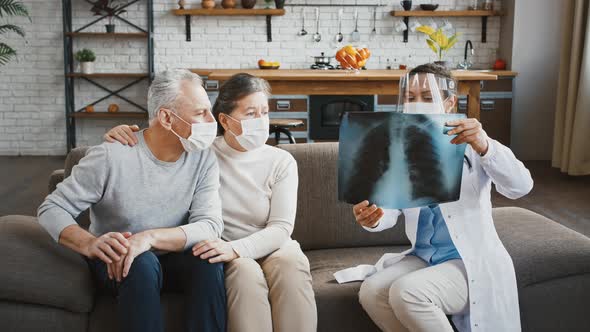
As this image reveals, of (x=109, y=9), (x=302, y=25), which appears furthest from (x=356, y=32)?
(x=109, y=9)

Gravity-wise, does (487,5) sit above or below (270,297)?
above

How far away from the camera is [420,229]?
7.27 feet

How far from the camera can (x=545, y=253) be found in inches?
90.8

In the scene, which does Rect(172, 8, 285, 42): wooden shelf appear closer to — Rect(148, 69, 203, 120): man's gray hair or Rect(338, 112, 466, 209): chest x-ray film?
→ Rect(148, 69, 203, 120): man's gray hair

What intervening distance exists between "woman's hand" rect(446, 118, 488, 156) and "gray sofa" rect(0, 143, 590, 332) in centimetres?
→ 54

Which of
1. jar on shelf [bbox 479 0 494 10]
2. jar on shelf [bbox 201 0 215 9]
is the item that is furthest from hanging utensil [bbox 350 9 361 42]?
jar on shelf [bbox 201 0 215 9]

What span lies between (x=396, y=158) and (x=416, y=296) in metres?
0.38

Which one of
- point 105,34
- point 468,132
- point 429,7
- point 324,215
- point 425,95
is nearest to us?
point 468,132

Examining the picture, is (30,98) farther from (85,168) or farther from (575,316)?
(575,316)

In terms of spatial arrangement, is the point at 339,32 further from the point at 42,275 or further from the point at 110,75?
the point at 42,275

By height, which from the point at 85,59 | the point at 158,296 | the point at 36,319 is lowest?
the point at 36,319

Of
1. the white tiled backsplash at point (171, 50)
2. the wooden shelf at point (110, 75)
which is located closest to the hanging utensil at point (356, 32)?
the white tiled backsplash at point (171, 50)

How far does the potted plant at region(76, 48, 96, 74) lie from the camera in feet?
23.2

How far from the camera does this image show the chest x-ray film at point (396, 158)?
6.34 feet
